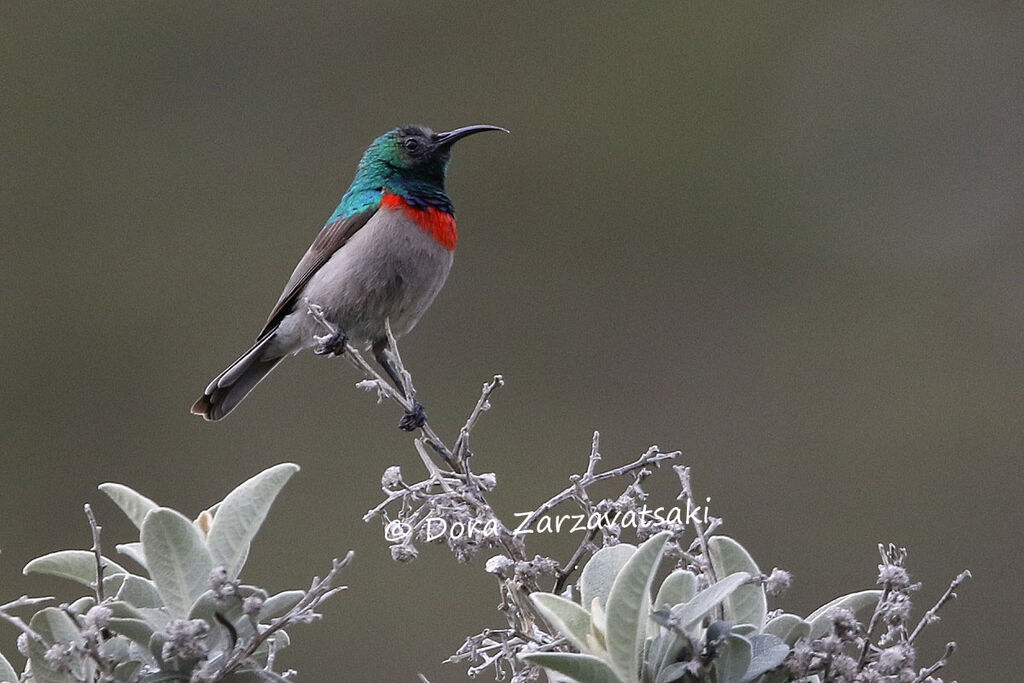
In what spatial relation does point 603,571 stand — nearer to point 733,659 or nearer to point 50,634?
point 733,659

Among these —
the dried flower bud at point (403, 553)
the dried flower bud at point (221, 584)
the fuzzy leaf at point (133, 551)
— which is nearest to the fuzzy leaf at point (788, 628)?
the dried flower bud at point (403, 553)

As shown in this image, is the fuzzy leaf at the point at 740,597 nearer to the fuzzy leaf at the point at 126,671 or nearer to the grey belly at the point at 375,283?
the fuzzy leaf at the point at 126,671

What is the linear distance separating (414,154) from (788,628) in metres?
2.51

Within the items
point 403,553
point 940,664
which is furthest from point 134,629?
point 940,664

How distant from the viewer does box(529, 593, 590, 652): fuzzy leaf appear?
102 centimetres

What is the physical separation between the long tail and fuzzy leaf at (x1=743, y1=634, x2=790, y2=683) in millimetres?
2291

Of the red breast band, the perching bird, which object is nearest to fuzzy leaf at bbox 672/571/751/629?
the perching bird

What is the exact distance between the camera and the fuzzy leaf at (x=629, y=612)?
97 centimetres

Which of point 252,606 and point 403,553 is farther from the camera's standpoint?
point 403,553

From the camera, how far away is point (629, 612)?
38.8 inches

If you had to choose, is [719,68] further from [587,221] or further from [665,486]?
[665,486]

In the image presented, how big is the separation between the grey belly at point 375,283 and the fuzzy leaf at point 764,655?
2.08 m

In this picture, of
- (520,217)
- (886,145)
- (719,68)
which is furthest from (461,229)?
(886,145)

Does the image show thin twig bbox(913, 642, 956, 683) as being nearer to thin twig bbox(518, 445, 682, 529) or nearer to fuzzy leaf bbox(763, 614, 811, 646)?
fuzzy leaf bbox(763, 614, 811, 646)
